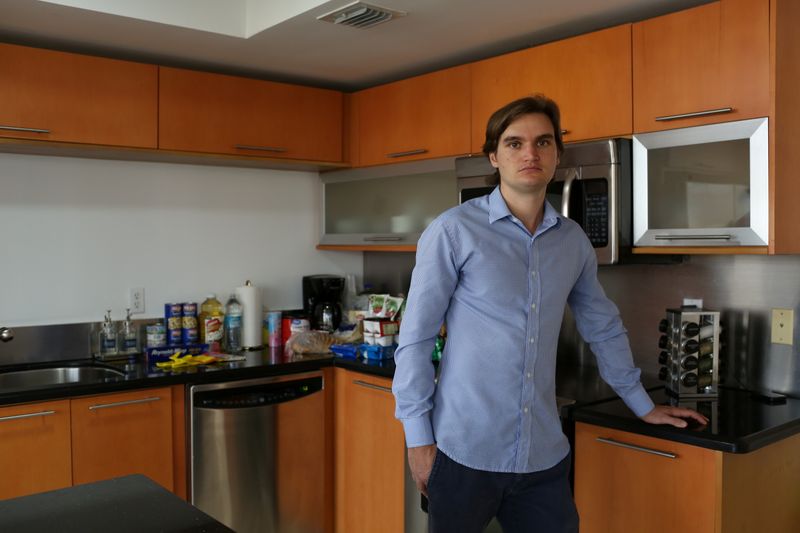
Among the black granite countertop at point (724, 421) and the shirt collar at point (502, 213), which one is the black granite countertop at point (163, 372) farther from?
the shirt collar at point (502, 213)

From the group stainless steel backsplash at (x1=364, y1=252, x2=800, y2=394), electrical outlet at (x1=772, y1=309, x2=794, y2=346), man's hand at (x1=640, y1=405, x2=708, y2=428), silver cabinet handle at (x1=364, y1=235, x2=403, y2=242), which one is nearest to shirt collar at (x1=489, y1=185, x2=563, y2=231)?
man's hand at (x1=640, y1=405, x2=708, y2=428)

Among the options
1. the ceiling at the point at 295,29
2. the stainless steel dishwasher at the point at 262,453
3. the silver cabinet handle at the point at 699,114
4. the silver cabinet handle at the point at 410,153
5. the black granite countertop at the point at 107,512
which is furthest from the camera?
the silver cabinet handle at the point at 410,153

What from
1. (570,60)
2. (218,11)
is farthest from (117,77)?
(570,60)

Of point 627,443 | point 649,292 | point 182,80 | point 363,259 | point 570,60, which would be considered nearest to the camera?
point 627,443

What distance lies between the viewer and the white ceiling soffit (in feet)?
8.59

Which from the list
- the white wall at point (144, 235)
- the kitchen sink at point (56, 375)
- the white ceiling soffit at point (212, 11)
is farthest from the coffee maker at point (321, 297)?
the white ceiling soffit at point (212, 11)

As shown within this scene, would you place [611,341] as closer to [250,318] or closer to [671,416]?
[671,416]

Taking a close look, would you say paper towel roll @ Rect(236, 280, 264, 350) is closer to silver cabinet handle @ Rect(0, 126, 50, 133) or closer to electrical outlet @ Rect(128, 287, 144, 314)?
electrical outlet @ Rect(128, 287, 144, 314)

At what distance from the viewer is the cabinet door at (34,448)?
252 cm

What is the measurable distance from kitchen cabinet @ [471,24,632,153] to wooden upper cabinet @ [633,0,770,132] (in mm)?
49

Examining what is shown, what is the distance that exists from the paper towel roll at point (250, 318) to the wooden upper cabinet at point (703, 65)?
1.82 meters

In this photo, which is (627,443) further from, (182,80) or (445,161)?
(182,80)

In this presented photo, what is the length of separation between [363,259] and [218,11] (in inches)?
62.6

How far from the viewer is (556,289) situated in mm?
1966
